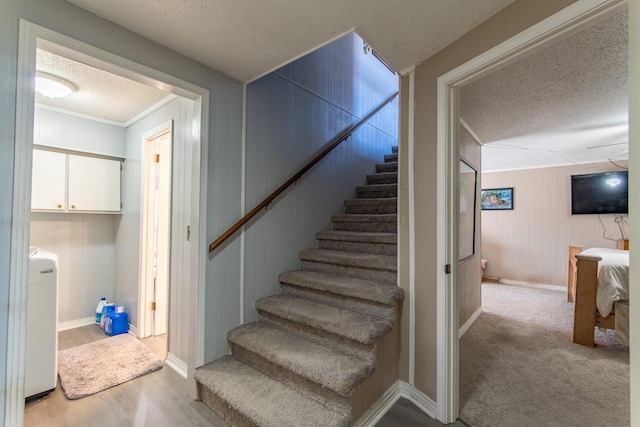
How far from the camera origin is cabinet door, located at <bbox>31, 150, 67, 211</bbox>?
2.65 m

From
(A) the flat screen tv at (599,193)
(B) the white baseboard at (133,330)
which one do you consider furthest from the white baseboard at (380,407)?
(A) the flat screen tv at (599,193)

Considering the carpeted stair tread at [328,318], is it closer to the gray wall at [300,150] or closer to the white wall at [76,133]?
the gray wall at [300,150]

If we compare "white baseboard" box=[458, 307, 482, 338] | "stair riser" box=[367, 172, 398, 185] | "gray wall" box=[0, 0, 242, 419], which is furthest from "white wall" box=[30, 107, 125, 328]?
"white baseboard" box=[458, 307, 482, 338]

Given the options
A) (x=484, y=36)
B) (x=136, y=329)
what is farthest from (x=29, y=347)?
(x=484, y=36)

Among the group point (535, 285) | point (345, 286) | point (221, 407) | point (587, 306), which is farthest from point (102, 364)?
point (535, 285)

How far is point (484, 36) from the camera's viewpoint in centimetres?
145

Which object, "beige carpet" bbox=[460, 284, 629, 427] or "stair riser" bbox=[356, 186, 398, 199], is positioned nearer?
"beige carpet" bbox=[460, 284, 629, 427]

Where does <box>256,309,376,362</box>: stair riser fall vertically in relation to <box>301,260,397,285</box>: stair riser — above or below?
below

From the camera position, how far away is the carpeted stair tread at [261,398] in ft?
4.61

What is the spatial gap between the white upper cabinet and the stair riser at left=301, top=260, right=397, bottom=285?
2373 mm

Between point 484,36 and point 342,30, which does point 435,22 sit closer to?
point 484,36

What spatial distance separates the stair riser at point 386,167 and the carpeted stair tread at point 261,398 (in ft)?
9.62

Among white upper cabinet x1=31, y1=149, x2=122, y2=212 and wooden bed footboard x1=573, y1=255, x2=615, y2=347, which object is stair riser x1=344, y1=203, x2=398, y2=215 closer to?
wooden bed footboard x1=573, y1=255, x2=615, y2=347

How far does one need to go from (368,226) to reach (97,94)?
2782mm
